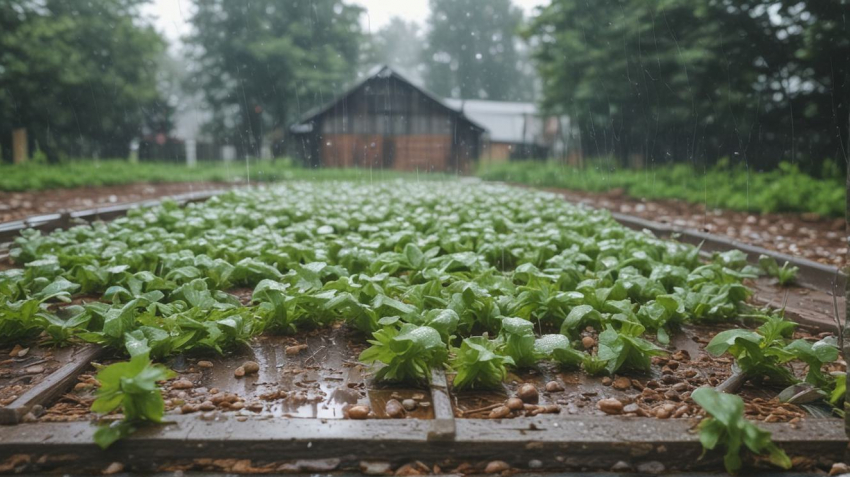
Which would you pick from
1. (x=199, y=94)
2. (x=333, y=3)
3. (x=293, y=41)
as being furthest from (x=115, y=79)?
(x=199, y=94)

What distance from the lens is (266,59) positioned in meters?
22.6

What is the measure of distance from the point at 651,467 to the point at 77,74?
18.7 meters

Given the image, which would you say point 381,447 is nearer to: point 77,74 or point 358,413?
point 358,413

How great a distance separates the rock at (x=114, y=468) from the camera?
1565 millimetres

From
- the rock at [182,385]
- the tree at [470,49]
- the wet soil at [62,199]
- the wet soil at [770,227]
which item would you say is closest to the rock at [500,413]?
the rock at [182,385]

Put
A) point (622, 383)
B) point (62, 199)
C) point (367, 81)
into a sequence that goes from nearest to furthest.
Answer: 1. point (622, 383)
2. point (62, 199)
3. point (367, 81)

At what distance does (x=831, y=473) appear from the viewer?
1580mm

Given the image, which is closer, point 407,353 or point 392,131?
point 407,353

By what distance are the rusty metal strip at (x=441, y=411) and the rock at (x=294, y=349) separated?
2.13 feet

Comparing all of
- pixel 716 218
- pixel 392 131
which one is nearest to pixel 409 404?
pixel 716 218

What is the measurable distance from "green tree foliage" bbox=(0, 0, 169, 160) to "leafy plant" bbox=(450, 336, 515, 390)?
1597 centimetres

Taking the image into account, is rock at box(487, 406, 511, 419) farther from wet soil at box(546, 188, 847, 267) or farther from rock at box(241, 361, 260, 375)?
wet soil at box(546, 188, 847, 267)

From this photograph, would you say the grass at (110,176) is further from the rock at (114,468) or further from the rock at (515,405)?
the rock at (515,405)

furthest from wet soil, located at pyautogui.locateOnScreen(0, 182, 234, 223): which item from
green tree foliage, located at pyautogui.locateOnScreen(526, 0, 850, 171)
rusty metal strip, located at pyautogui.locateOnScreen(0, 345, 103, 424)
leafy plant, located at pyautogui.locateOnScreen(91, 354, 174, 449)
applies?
green tree foliage, located at pyautogui.locateOnScreen(526, 0, 850, 171)
